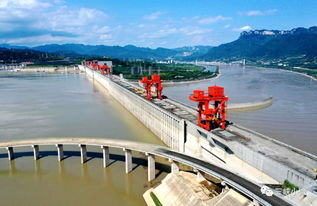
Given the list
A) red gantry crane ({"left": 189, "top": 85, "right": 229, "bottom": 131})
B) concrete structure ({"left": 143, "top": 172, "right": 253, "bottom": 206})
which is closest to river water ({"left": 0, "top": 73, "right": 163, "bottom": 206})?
concrete structure ({"left": 143, "top": 172, "right": 253, "bottom": 206})

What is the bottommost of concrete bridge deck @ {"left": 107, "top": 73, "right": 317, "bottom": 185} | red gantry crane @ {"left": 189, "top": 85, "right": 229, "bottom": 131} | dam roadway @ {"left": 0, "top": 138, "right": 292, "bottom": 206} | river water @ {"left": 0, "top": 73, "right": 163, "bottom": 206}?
river water @ {"left": 0, "top": 73, "right": 163, "bottom": 206}

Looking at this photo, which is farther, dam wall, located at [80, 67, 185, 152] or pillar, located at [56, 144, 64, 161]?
dam wall, located at [80, 67, 185, 152]

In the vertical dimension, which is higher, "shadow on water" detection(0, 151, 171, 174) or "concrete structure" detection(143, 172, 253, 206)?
"concrete structure" detection(143, 172, 253, 206)

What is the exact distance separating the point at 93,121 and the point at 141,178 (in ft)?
92.8

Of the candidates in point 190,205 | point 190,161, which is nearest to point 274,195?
point 190,205

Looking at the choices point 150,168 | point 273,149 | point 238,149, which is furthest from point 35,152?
point 273,149

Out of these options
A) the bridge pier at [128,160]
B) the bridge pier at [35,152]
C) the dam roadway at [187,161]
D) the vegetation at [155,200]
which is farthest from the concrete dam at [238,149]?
the bridge pier at [35,152]

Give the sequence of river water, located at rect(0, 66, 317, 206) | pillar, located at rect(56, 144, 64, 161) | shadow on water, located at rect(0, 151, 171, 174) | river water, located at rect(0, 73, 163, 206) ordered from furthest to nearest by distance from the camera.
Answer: pillar, located at rect(56, 144, 64, 161) → shadow on water, located at rect(0, 151, 171, 174) → river water, located at rect(0, 66, 317, 206) → river water, located at rect(0, 73, 163, 206)

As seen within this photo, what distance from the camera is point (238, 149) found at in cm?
2694

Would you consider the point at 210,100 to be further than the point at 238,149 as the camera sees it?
Yes

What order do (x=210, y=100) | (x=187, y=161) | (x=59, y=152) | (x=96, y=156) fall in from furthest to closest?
(x=96, y=156) → (x=59, y=152) → (x=210, y=100) → (x=187, y=161)

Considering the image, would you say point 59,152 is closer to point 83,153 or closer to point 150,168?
point 83,153

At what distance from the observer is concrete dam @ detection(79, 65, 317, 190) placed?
877 inches

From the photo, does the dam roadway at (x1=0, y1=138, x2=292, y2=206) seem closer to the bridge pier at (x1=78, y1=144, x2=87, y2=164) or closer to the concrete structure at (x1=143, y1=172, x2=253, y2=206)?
the bridge pier at (x1=78, y1=144, x2=87, y2=164)
